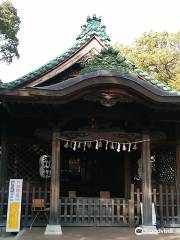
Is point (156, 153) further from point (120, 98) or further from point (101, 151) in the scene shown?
point (120, 98)

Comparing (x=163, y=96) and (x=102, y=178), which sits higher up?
(x=163, y=96)

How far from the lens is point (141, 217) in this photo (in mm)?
10031

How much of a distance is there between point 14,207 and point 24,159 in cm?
247

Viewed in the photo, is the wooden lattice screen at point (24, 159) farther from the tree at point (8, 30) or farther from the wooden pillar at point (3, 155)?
the tree at point (8, 30)

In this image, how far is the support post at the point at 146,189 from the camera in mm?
9500

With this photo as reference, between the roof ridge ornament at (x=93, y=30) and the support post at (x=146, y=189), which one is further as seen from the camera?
the roof ridge ornament at (x=93, y=30)

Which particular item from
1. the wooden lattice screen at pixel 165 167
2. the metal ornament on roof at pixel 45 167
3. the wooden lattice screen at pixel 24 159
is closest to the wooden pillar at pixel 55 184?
the metal ornament on roof at pixel 45 167

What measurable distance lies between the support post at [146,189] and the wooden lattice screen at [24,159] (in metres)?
3.54

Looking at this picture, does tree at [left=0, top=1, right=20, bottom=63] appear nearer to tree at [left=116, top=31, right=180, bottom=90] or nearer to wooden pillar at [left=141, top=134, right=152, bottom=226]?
tree at [left=116, top=31, right=180, bottom=90]

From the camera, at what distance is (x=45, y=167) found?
11305 mm

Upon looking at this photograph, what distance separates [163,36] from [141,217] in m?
24.8

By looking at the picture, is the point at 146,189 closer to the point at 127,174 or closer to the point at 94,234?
the point at 94,234

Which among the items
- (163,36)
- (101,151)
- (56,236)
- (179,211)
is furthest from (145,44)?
(56,236)

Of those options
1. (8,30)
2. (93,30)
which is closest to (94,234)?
(93,30)
